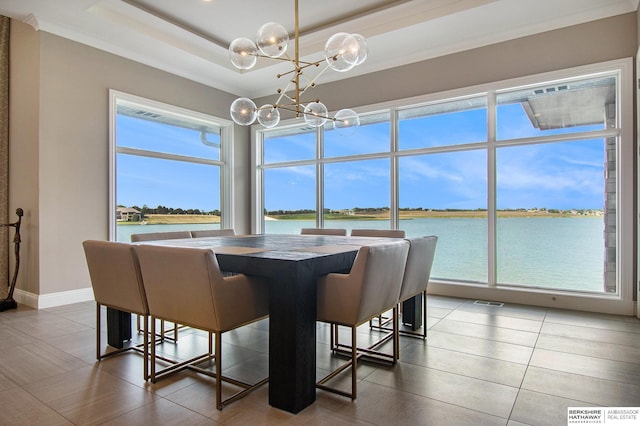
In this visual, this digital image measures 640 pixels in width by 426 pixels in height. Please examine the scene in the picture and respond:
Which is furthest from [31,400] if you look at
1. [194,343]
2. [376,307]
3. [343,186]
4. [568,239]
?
[568,239]

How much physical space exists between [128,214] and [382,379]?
414 cm

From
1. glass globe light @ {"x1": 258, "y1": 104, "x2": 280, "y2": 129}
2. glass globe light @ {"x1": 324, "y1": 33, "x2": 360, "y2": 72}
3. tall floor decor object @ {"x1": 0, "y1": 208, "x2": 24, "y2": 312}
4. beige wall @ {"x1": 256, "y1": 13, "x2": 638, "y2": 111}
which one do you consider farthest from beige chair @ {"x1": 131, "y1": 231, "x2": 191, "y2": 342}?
beige wall @ {"x1": 256, "y1": 13, "x2": 638, "y2": 111}

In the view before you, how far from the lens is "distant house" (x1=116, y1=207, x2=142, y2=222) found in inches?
194

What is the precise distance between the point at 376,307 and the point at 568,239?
3.19 meters

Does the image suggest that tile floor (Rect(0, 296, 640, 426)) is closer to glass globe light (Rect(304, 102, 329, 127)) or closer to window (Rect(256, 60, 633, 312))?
window (Rect(256, 60, 633, 312))

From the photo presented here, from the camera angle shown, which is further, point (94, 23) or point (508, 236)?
point (508, 236)

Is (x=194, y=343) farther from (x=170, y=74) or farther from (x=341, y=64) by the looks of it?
(x=170, y=74)

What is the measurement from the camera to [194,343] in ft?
10.0

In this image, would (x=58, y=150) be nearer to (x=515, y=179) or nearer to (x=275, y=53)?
(x=275, y=53)

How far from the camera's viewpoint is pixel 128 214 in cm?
505

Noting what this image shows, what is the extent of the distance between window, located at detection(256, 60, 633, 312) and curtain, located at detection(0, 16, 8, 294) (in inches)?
173

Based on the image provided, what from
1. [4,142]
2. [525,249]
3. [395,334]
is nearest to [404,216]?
[525,249]

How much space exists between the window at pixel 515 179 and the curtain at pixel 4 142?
4.39m

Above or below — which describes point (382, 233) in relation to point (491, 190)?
below
